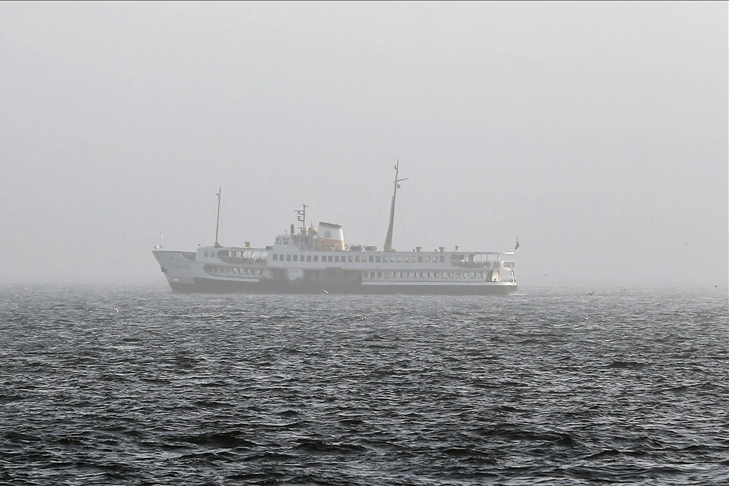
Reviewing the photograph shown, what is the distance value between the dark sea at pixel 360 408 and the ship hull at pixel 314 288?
60506 mm

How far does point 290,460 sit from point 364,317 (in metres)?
57.5

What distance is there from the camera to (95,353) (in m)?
47.6

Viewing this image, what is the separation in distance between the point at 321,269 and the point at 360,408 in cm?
9426

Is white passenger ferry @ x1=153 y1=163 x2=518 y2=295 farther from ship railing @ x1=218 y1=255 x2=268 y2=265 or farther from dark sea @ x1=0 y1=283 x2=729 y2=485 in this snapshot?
dark sea @ x1=0 y1=283 x2=729 y2=485

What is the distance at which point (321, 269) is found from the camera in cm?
12431

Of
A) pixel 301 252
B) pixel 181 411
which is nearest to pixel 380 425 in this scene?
pixel 181 411

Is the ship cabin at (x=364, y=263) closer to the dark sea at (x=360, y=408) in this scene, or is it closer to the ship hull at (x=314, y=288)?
the ship hull at (x=314, y=288)

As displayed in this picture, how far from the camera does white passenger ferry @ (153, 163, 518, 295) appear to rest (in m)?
123

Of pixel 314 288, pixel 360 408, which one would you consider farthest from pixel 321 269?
pixel 360 408

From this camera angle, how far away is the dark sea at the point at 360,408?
71.9 ft

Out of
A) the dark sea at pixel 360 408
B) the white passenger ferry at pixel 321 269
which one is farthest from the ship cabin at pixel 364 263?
the dark sea at pixel 360 408

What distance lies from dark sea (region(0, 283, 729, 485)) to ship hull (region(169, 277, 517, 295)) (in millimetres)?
60506

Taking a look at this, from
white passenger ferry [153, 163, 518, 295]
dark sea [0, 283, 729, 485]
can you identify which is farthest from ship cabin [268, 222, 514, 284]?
dark sea [0, 283, 729, 485]

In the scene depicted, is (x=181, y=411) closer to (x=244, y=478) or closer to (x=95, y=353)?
(x=244, y=478)
